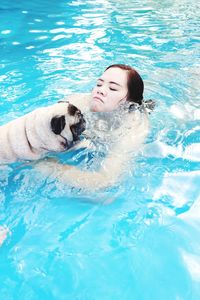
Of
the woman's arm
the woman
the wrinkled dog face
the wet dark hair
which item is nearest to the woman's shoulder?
the woman

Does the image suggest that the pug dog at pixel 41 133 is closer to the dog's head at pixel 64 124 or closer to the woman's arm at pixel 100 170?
the dog's head at pixel 64 124

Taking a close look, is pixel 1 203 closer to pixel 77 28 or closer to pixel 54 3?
pixel 77 28

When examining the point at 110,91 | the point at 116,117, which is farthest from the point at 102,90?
the point at 116,117

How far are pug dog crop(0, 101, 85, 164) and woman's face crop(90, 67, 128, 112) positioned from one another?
28.8 inches

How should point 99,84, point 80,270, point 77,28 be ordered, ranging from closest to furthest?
point 80,270 < point 99,84 < point 77,28

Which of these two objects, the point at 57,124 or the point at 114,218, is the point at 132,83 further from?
the point at 114,218

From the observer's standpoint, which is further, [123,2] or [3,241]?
[123,2]

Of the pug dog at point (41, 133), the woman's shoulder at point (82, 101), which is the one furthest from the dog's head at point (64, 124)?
the woman's shoulder at point (82, 101)

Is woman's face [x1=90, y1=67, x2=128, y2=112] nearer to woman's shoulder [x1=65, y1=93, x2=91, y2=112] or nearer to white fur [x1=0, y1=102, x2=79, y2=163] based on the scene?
woman's shoulder [x1=65, y1=93, x2=91, y2=112]

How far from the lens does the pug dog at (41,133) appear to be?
8.52 feet

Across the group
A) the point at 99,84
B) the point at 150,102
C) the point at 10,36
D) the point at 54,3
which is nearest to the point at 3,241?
the point at 99,84

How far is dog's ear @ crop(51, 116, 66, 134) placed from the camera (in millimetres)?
2555

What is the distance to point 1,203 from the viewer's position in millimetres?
2844

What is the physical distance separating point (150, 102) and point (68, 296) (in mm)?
2378
